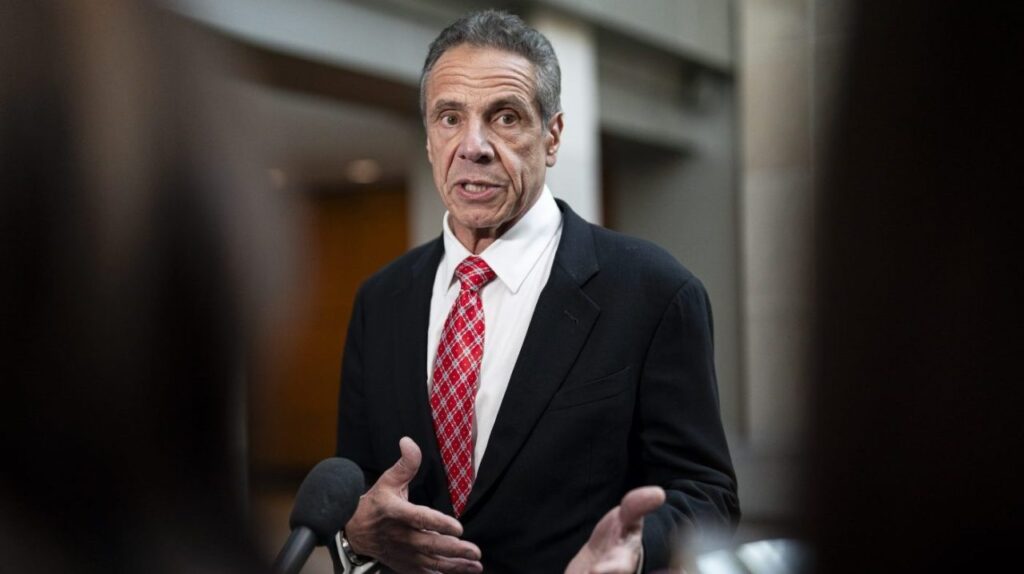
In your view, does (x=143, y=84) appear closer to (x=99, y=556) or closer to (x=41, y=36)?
(x=41, y=36)

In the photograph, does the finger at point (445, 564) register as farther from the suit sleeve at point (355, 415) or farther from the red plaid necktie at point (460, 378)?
the suit sleeve at point (355, 415)

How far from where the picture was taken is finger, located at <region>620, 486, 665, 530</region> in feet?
2.61

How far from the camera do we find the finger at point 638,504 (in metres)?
0.80

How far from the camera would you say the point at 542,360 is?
4.30ft

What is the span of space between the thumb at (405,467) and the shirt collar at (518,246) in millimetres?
327

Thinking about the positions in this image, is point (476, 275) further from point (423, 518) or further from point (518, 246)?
point (423, 518)

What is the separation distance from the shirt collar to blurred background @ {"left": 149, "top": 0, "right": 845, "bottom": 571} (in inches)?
9.8

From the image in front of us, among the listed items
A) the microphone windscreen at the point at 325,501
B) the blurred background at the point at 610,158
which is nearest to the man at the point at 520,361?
the blurred background at the point at 610,158

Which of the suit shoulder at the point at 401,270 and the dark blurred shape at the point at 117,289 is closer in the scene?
the dark blurred shape at the point at 117,289

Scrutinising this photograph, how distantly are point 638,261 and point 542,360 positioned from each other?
0.20m

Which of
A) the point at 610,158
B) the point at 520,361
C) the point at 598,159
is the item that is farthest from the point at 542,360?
the point at 610,158

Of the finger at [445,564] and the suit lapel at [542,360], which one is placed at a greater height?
the suit lapel at [542,360]

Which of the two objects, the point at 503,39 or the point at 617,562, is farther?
the point at 503,39

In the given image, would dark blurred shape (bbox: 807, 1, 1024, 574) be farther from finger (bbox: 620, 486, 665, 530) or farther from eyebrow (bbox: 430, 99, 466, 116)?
eyebrow (bbox: 430, 99, 466, 116)
